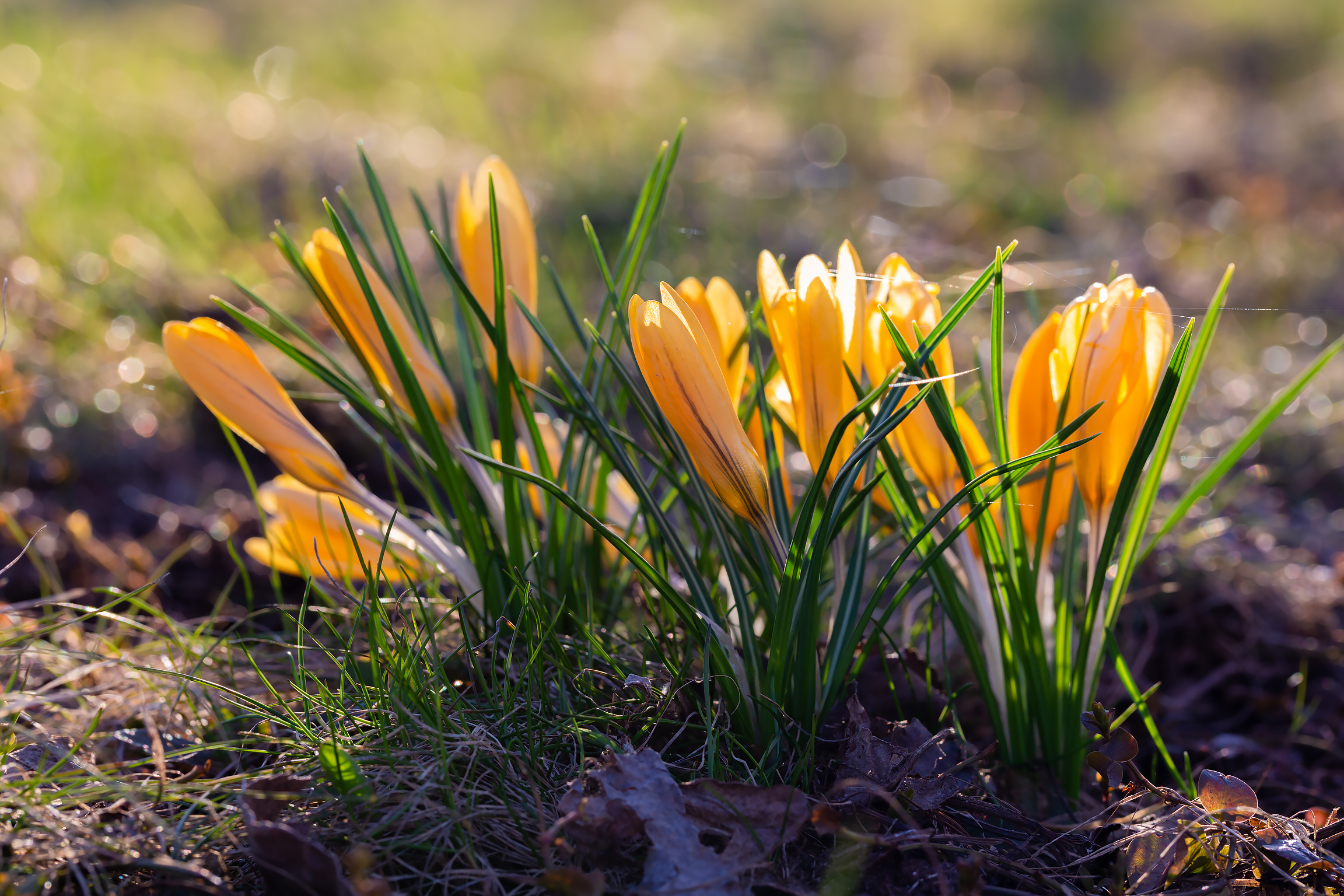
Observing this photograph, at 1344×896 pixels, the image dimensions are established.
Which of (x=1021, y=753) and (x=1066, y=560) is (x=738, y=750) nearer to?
(x=1021, y=753)

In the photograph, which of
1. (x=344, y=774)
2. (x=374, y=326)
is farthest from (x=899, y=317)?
(x=344, y=774)

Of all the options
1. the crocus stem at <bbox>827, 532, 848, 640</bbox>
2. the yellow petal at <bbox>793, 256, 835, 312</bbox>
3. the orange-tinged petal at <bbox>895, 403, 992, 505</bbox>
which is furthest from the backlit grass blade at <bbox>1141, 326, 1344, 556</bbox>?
the yellow petal at <bbox>793, 256, 835, 312</bbox>

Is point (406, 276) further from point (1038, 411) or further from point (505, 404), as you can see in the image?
point (1038, 411)

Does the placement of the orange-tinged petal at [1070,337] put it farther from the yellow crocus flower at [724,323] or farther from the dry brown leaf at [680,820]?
the dry brown leaf at [680,820]

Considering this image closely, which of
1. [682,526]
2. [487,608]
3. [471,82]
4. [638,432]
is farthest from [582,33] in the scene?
[487,608]

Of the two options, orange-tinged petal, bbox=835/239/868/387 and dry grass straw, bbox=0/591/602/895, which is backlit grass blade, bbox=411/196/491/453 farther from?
orange-tinged petal, bbox=835/239/868/387

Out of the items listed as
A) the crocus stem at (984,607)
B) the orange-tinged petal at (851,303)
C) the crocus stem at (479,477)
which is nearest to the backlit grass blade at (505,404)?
the crocus stem at (479,477)
